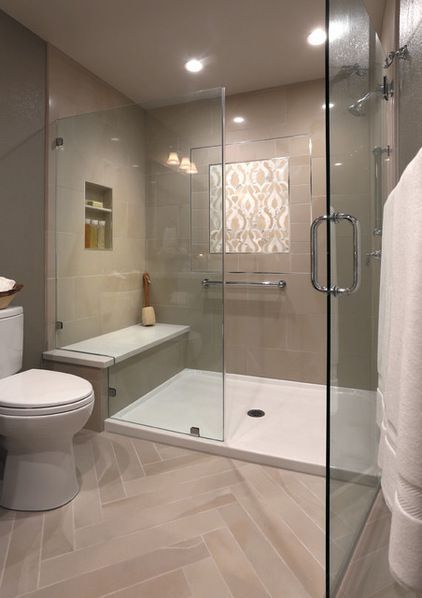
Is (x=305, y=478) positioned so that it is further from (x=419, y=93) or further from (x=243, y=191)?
(x=243, y=191)

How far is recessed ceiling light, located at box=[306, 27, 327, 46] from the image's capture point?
7.85 feet

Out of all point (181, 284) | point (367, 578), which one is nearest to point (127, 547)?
point (367, 578)

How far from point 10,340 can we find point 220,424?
4.11 ft

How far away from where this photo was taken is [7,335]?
6.48 ft

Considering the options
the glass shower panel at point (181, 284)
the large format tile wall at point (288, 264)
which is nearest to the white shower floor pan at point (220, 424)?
the glass shower panel at point (181, 284)

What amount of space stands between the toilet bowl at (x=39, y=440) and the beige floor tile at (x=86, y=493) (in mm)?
61

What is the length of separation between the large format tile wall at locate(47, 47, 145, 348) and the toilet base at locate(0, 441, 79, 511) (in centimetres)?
103

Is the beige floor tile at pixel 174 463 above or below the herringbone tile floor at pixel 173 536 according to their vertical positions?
above

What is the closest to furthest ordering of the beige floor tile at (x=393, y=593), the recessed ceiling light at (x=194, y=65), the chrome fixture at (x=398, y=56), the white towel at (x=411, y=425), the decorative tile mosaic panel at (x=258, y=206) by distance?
the white towel at (x=411, y=425) → the beige floor tile at (x=393, y=593) → the chrome fixture at (x=398, y=56) → the recessed ceiling light at (x=194, y=65) → the decorative tile mosaic panel at (x=258, y=206)

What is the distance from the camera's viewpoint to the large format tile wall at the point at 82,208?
2.61 m

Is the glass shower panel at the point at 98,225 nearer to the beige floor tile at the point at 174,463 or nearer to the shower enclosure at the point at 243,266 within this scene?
the shower enclosure at the point at 243,266

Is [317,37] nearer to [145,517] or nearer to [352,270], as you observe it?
[352,270]

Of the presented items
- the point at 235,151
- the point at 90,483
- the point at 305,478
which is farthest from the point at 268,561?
the point at 235,151

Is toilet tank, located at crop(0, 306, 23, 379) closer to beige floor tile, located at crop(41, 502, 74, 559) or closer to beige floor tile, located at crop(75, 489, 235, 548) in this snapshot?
beige floor tile, located at crop(41, 502, 74, 559)
